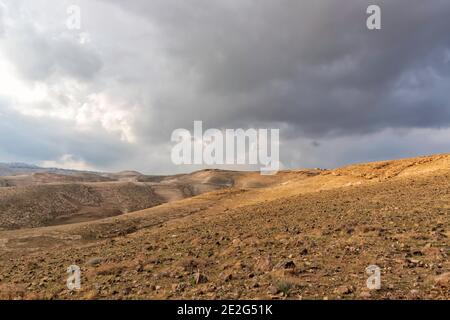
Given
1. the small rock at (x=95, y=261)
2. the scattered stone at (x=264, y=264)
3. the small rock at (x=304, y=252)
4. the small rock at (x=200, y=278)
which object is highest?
the small rock at (x=304, y=252)

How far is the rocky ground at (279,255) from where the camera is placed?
39.4ft

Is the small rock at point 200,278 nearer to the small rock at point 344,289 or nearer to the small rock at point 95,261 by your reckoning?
the small rock at point 344,289

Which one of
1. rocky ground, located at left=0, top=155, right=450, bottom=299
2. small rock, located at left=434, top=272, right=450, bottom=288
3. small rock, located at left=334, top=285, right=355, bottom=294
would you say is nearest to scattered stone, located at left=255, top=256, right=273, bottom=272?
rocky ground, located at left=0, top=155, right=450, bottom=299

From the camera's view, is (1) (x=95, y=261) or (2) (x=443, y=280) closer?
(2) (x=443, y=280)

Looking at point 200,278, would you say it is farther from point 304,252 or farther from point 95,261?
point 95,261

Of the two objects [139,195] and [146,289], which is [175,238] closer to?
[146,289]

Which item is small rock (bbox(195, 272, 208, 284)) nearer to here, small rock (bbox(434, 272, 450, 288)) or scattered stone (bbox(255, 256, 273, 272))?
scattered stone (bbox(255, 256, 273, 272))

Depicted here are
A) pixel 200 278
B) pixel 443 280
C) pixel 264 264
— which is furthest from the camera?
pixel 264 264

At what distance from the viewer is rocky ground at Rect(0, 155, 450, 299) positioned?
12.0m

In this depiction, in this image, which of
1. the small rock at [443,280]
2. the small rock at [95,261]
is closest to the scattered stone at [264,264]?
the small rock at [443,280]

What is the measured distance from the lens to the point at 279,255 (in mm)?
16219

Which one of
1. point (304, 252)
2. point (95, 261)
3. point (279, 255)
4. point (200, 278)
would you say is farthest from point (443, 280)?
point (95, 261)
